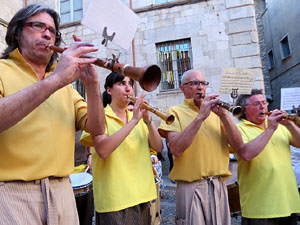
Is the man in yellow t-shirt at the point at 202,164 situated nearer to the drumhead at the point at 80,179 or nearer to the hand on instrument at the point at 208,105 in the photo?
the hand on instrument at the point at 208,105

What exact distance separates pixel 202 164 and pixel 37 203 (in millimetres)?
1344

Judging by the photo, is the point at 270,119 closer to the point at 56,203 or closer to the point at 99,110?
the point at 99,110

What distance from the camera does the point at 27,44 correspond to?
1458 millimetres

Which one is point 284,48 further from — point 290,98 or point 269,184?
point 269,184

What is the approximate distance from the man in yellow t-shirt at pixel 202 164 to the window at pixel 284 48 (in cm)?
1432

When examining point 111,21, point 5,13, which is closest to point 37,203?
point 111,21

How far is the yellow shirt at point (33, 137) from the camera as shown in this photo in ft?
3.86

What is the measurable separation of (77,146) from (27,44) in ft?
7.62

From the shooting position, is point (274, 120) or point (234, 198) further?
point (234, 198)

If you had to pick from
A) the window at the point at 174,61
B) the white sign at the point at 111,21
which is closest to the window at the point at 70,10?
the window at the point at 174,61

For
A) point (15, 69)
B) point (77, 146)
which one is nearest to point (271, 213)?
point (15, 69)

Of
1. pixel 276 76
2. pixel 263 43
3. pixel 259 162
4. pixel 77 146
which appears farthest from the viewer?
pixel 263 43

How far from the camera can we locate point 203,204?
82.0 inches

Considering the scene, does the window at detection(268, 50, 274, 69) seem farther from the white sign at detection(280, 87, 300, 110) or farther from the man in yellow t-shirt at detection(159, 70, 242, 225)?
the man in yellow t-shirt at detection(159, 70, 242, 225)
